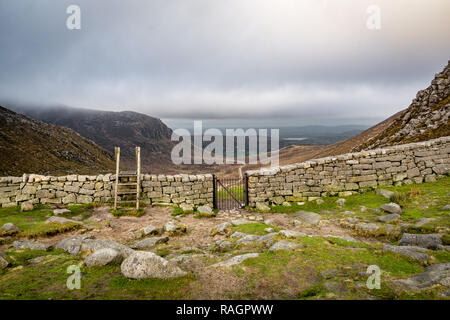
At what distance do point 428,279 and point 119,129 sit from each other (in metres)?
102

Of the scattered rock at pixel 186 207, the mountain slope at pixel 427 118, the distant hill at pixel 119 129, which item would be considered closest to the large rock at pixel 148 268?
the scattered rock at pixel 186 207

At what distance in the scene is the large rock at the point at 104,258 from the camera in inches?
214

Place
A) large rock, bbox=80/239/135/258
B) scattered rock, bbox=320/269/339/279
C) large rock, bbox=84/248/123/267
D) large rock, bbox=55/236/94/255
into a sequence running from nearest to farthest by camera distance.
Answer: scattered rock, bbox=320/269/339/279, large rock, bbox=84/248/123/267, large rock, bbox=80/239/135/258, large rock, bbox=55/236/94/255

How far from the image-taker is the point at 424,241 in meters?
6.02

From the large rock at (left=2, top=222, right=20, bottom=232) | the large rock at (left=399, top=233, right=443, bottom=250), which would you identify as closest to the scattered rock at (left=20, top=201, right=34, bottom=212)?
the large rock at (left=2, top=222, right=20, bottom=232)

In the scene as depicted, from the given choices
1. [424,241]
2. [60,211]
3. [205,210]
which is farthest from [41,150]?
[424,241]

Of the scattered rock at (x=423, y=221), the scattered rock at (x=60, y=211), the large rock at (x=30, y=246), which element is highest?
the scattered rock at (x=423, y=221)

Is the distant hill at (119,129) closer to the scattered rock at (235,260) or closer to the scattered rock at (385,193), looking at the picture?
the scattered rock at (385,193)

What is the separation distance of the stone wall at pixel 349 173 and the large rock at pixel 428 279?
8.86 metres

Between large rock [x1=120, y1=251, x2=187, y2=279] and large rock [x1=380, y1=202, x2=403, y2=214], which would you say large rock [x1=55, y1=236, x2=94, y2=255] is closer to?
large rock [x1=120, y1=251, x2=187, y2=279]

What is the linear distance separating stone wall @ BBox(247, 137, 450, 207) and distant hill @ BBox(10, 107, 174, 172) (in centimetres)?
6380

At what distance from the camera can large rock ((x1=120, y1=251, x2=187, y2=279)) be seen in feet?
15.6
